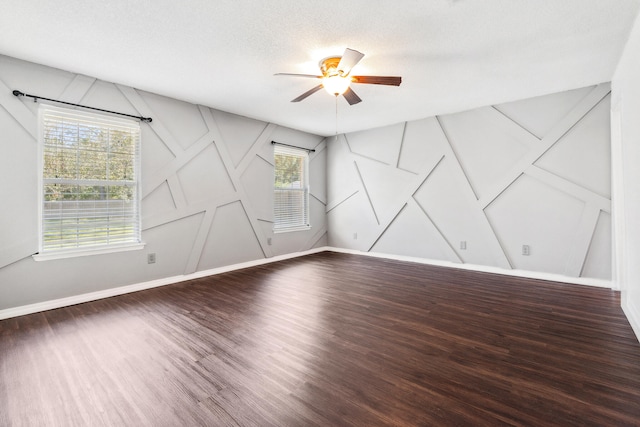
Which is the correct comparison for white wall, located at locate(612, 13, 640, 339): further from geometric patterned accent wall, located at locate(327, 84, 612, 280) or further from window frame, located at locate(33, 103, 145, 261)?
window frame, located at locate(33, 103, 145, 261)

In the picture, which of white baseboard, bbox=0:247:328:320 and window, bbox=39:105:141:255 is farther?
window, bbox=39:105:141:255

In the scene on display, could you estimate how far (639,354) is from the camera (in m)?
2.07

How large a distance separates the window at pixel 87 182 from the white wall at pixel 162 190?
0.11 metres

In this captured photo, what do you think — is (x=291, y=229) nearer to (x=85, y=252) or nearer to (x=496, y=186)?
(x=85, y=252)

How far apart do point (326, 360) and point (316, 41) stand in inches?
106

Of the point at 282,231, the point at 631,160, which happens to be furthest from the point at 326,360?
the point at 282,231

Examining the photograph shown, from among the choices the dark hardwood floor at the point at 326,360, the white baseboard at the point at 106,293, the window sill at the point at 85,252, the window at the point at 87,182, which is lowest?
the dark hardwood floor at the point at 326,360

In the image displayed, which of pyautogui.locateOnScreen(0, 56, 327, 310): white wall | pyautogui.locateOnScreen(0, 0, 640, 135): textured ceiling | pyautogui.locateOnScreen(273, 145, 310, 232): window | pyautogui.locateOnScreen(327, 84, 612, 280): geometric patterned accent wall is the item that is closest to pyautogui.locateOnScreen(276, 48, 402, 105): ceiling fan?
A: pyautogui.locateOnScreen(0, 0, 640, 135): textured ceiling

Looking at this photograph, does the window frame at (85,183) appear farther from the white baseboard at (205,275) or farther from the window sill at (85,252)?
the white baseboard at (205,275)

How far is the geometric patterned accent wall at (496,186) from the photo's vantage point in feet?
12.4

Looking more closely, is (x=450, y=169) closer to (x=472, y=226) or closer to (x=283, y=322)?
(x=472, y=226)

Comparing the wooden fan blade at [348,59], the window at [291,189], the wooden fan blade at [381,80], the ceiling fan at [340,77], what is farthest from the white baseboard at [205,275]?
the wooden fan blade at [348,59]

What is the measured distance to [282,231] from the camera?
5.68 metres

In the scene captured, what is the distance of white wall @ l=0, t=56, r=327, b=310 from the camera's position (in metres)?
2.92
